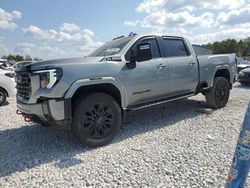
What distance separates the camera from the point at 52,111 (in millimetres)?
4094

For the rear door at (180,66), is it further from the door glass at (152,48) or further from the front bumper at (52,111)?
the front bumper at (52,111)

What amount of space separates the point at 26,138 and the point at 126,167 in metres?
2.47

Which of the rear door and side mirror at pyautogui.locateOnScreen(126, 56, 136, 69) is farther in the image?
the rear door

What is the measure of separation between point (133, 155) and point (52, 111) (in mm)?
1430

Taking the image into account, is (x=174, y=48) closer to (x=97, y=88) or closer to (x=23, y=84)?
(x=97, y=88)

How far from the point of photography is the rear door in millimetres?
5777

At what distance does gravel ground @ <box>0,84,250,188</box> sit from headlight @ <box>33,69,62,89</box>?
46.2 inches

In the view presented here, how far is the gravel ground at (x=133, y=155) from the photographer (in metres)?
3.41

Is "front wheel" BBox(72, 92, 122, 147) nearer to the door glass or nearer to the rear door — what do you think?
the door glass

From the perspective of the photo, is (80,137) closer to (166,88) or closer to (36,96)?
(36,96)

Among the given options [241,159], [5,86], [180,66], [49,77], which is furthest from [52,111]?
[5,86]

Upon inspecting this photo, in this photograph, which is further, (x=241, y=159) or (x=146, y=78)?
(x=146, y=78)

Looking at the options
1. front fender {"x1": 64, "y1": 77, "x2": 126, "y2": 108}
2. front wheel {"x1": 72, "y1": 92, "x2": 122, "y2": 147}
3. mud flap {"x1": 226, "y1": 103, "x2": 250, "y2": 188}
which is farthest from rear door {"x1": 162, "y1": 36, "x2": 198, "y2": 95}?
mud flap {"x1": 226, "y1": 103, "x2": 250, "y2": 188}

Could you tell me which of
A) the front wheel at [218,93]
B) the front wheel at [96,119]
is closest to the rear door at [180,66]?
the front wheel at [218,93]
